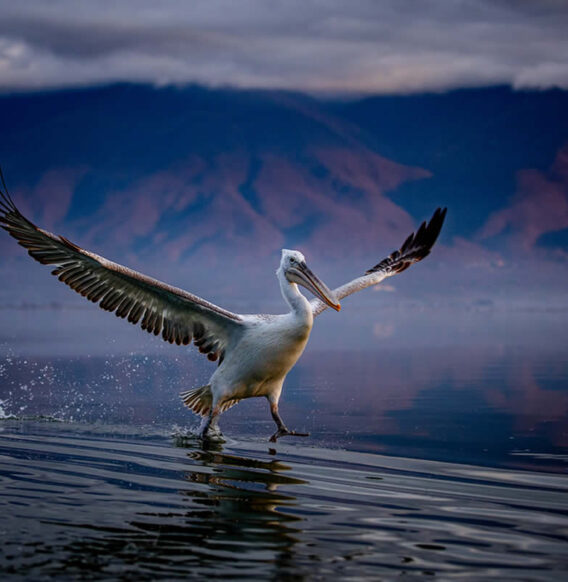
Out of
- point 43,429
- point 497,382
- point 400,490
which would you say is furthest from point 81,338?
point 400,490

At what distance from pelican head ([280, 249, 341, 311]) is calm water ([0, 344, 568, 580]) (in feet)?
4.43

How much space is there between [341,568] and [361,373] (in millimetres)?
11142

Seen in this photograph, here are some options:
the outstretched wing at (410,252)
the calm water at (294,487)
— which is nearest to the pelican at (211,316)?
the calm water at (294,487)

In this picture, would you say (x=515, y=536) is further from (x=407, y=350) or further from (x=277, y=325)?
(x=407, y=350)

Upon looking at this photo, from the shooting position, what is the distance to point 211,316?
29.6 feet

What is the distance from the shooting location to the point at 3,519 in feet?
17.4

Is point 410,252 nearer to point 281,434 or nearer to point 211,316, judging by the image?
point 211,316

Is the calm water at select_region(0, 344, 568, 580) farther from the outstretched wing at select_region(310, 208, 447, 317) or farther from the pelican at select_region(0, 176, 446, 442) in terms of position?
the outstretched wing at select_region(310, 208, 447, 317)

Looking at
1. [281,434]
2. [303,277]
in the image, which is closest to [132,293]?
[303,277]

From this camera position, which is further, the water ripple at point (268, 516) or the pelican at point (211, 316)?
the pelican at point (211, 316)

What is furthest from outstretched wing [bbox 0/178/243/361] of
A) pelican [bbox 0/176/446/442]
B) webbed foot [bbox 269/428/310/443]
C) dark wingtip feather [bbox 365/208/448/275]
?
dark wingtip feather [bbox 365/208/448/275]

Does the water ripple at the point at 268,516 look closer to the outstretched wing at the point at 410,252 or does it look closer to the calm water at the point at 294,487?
the calm water at the point at 294,487

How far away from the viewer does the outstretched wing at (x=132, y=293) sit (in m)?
8.57

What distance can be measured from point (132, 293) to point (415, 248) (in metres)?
4.25
